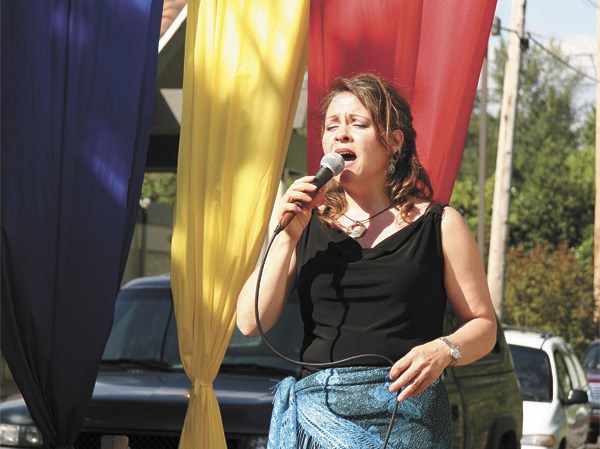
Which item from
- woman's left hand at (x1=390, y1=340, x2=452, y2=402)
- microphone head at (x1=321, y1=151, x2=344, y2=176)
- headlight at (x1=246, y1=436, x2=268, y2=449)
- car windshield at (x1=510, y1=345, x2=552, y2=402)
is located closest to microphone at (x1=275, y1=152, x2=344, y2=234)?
microphone head at (x1=321, y1=151, x2=344, y2=176)

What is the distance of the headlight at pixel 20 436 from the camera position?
615 centimetres

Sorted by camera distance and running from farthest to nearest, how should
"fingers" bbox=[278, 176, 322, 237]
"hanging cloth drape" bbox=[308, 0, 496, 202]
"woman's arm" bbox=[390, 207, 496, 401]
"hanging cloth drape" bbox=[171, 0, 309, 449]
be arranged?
1. "hanging cloth drape" bbox=[308, 0, 496, 202]
2. "hanging cloth drape" bbox=[171, 0, 309, 449]
3. "woman's arm" bbox=[390, 207, 496, 401]
4. "fingers" bbox=[278, 176, 322, 237]

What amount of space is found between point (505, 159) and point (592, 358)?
3.72 meters

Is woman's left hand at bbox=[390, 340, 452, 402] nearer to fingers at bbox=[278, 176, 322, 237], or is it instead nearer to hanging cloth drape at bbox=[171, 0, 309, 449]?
fingers at bbox=[278, 176, 322, 237]

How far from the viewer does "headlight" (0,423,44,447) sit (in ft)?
20.2

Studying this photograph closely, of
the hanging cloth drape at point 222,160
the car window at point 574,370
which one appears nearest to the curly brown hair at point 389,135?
the hanging cloth drape at point 222,160

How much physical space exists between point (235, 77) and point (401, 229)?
5.65 feet

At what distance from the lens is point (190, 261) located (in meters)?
5.21

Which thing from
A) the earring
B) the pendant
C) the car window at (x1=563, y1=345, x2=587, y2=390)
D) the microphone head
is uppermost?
the microphone head

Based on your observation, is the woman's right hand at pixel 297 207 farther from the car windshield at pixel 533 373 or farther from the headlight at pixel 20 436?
the car windshield at pixel 533 373

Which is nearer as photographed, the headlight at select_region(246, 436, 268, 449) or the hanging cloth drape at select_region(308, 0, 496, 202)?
the hanging cloth drape at select_region(308, 0, 496, 202)

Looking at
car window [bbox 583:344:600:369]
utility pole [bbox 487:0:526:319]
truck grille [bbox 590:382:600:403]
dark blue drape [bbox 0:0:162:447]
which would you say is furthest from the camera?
utility pole [bbox 487:0:526:319]

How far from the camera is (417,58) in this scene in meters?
5.60

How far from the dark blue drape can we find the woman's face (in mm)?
1569
